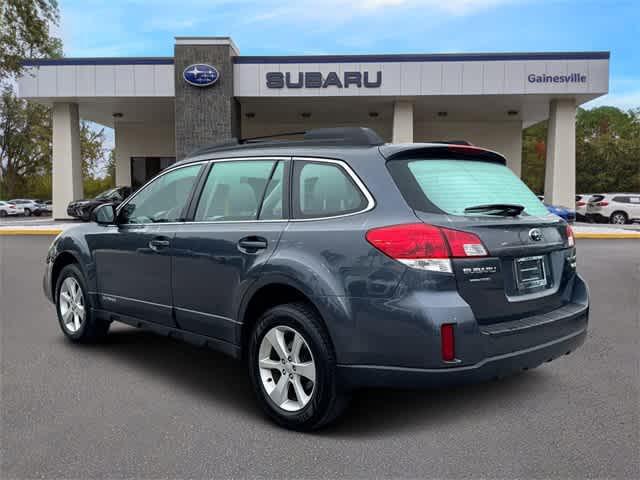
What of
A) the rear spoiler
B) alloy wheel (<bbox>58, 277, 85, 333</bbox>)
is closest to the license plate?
the rear spoiler

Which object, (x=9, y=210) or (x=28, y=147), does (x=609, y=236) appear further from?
(x=28, y=147)

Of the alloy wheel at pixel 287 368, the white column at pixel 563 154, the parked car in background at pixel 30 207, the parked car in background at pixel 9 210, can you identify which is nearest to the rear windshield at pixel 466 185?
the alloy wheel at pixel 287 368

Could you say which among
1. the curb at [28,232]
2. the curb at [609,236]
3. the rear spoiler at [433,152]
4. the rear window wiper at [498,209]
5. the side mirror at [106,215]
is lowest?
the curb at [609,236]

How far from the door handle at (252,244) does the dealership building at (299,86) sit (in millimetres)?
19216

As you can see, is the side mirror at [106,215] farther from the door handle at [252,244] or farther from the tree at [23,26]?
the tree at [23,26]

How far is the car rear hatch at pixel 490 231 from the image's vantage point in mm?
3357

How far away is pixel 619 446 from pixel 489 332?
3.26 ft

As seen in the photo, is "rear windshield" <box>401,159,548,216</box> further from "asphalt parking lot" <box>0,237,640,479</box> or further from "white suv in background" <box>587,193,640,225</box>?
"white suv in background" <box>587,193,640,225</box>

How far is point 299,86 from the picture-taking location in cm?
2288

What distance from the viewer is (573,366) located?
5.00m

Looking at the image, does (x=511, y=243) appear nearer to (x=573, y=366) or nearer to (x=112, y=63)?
(x=573, y=366)

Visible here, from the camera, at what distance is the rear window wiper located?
360 cm

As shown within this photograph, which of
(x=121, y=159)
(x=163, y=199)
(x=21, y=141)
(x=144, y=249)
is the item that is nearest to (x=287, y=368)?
(x=144, y=249)

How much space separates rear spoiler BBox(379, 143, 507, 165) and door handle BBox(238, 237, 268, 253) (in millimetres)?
941
